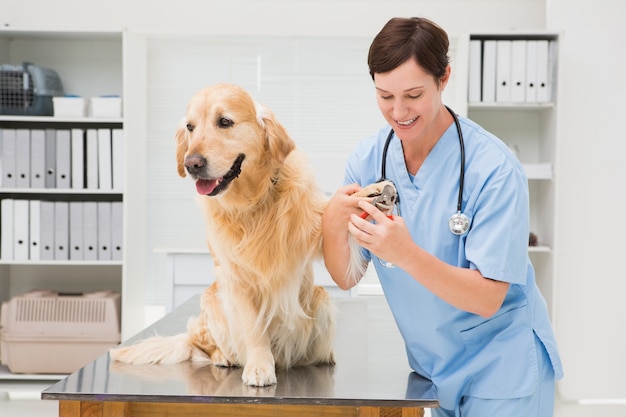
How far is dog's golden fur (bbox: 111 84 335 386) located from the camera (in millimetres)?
1365

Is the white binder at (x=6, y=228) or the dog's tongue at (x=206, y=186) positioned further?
the white binder at (x=6, y=228)

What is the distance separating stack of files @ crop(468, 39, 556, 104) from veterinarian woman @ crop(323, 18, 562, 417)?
278 centimetres

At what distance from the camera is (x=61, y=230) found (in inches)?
164

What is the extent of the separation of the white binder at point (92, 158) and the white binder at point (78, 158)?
0.03 metres

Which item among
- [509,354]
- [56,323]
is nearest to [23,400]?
[56,323]

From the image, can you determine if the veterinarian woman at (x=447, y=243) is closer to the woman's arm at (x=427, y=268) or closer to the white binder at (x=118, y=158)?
the woman's arm at (x=427, y=268)

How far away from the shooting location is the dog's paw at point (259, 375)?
1386mm

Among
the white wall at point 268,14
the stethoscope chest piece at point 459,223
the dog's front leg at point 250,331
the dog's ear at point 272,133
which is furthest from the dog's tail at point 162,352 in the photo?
the white wall at point 268,14

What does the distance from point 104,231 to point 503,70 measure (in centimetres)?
250

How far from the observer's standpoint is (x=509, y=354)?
1431mm

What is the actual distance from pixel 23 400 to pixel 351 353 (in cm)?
287

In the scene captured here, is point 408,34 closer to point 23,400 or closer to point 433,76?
point 433,76

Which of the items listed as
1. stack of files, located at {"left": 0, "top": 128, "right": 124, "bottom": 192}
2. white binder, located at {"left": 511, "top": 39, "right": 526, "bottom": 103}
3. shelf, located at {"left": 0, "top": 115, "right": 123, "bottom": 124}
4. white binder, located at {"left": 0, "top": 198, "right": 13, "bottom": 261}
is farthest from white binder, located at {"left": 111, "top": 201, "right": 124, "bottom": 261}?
white binder, located at {"left": 511, "top": 39, "right": 526, "bottom": 103}

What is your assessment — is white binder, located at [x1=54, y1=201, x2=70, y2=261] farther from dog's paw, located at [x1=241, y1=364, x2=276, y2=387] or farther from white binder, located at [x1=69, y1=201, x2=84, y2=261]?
dog's paw, located at [x1=241, y1=364, x2=276, y2=387]
